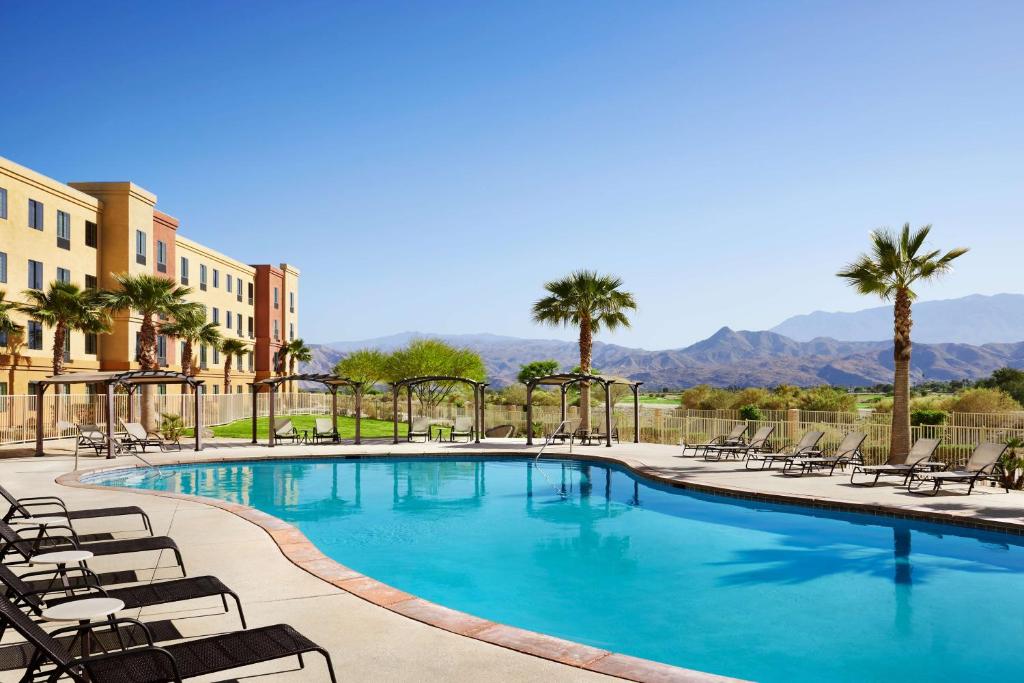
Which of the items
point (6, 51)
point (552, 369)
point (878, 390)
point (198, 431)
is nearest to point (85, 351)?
point (6, 51)

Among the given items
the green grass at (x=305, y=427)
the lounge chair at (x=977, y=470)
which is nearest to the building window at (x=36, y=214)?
the green grass at (x=305, y=427)

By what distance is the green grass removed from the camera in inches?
1211

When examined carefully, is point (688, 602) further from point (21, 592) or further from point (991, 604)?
point (21, 592)

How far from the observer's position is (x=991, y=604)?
28.6ft

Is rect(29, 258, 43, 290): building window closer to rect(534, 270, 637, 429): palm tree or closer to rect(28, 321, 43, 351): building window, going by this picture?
rect(28, 321, 43, 351): building window

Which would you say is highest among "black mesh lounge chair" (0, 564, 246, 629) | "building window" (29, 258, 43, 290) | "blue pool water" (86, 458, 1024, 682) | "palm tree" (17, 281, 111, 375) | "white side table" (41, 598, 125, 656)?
"building window" (29, 258, 43, 290)

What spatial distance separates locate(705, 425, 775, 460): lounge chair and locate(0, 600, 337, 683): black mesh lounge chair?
17.5 m

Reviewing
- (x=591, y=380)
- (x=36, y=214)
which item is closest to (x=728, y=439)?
(x=591, y=380)

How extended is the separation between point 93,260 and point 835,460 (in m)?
34.7

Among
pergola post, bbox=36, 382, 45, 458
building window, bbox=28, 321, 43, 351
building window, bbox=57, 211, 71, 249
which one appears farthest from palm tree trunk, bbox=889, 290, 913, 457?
building window, bbox=57, 211, 71, 249

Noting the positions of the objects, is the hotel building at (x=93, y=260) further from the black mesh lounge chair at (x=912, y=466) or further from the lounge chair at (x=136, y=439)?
the black mesh lounge chair at (x=912, y=466)

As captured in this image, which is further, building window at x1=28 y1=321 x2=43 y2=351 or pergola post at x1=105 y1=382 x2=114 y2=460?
building window at x1=28 y1=321 x2=43 y2=351

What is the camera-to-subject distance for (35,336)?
3281 cm

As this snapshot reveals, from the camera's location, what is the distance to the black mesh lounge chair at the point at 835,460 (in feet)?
58.0
